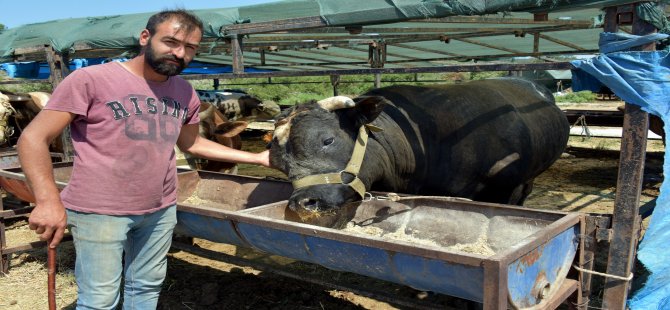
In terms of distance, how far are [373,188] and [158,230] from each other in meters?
1.62

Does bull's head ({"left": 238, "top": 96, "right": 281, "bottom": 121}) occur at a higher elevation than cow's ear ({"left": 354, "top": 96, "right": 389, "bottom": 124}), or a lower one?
lower

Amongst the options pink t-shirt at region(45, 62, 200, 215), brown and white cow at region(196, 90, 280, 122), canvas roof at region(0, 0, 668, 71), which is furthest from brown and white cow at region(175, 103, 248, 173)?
pink t-shirt at region(45, 62, 200, 215)

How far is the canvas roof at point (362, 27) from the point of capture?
321cm

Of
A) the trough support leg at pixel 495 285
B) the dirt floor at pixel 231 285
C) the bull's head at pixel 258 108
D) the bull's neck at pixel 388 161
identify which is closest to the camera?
the trough support leg at pixel 495 285

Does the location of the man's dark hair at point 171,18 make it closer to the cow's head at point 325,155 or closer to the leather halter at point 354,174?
the cow's head at point 325,155

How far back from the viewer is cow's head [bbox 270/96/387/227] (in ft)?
10.3

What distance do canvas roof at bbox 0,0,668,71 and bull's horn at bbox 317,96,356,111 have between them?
2.06ft

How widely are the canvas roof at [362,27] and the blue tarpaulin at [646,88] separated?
0.26m

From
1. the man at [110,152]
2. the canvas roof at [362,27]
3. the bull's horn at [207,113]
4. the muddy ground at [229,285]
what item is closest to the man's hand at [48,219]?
the man at [110,152]

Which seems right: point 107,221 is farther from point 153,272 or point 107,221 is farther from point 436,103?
point 436,103

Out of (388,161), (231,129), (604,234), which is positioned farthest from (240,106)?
(604,234)

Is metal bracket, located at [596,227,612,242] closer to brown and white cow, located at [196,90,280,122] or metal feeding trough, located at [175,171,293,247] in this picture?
metal feeding trough, located at [175,171,293,247]

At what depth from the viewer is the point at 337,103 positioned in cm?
344

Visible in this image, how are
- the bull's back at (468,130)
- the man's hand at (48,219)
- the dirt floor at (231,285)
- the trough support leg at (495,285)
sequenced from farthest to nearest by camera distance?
the bull's back at (468,130), the dirt floor at (231,285), the man's hand at (48,219), the trough support leg at (495,285)
